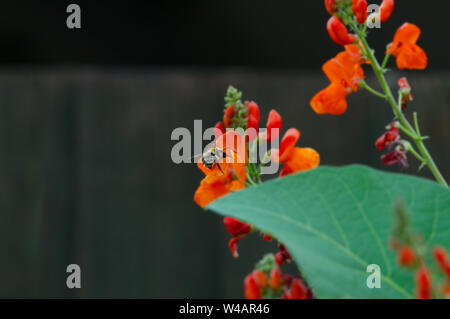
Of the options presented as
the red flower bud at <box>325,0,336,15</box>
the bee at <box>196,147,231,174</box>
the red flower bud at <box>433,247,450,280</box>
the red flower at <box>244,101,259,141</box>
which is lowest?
the red flower bud at <box>433,247,450,280</box>

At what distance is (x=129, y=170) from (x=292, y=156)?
173 cm

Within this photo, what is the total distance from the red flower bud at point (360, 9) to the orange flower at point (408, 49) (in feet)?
0.19

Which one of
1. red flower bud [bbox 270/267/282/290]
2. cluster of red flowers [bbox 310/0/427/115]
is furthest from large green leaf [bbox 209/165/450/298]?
cluster of red flowers [bbox 310/0/427/115]

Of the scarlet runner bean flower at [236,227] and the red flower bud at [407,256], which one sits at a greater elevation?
the scarlet runner bean flower at [236,227]

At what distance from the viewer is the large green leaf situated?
15.0 inches

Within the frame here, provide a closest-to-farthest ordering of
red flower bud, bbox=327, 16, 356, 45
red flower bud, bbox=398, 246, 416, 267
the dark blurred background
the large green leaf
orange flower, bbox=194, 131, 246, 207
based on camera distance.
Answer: red flower bud, bbox=398, 246, 416, 267 → the large green leaf → orange flower, bbox=194, 131, 246, 207 → red flower bud, bbox=327, 16, 356, 45 → the dark blurred background

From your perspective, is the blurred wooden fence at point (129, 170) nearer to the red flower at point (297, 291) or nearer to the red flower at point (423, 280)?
the red flower at point (297, 291)

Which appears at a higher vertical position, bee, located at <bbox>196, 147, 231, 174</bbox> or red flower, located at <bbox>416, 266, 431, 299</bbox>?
bee, located at <bbox>196, 147, 231, 174</bbox>

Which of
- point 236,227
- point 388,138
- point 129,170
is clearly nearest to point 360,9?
point 388,138

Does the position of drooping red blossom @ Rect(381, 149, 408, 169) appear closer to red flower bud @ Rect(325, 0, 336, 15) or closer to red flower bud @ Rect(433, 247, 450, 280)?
red flower bud @ Rect(325, 0, 336, 15)

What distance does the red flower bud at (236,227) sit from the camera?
516mm

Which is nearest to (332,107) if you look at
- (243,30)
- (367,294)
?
(367,294)

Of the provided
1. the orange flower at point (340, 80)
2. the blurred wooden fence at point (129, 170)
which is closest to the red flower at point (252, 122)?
the orange flower at point (340, 80)

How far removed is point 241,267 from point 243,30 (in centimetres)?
139
